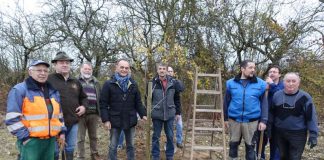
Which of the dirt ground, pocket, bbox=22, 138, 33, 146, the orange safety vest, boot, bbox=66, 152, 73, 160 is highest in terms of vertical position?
the orange safety vest

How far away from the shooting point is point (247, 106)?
5316 mm

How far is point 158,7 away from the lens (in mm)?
12062

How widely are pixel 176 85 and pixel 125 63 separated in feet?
3.42

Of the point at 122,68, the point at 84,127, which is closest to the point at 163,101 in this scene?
the point at 122,68

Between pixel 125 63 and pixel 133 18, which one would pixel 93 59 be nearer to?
pixel 133 18

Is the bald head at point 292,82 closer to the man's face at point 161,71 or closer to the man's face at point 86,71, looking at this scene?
the man's face at point 161,71

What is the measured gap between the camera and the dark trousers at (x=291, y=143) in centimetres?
496

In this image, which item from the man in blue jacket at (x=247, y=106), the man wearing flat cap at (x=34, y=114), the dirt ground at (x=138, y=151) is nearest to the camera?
the man wearing flat cap at (x=34, y=114)

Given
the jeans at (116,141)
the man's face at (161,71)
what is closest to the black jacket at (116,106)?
the jeans at (116,141)

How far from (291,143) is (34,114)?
11.3 feet

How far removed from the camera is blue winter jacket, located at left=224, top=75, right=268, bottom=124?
5.32m

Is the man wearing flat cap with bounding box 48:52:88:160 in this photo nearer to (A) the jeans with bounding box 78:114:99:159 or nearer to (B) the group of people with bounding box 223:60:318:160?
(A) the jeans with bounding box 78:114:99:159

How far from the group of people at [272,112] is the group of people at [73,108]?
3.44 ft

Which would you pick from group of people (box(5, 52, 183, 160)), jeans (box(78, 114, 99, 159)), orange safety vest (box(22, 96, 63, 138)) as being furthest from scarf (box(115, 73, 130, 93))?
orange safety vest (box(22, 96, 63, 138))
